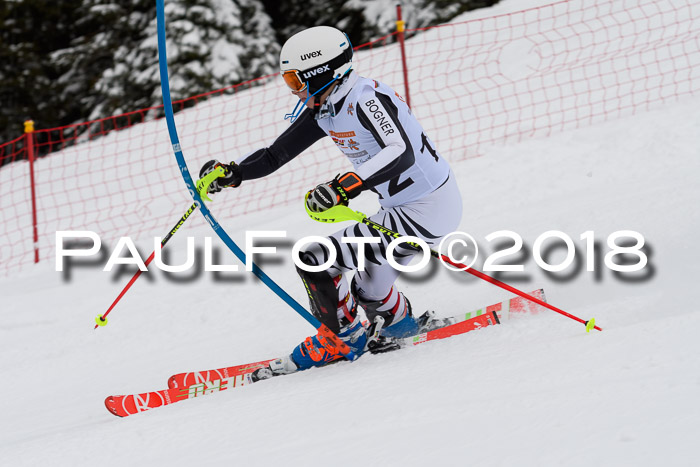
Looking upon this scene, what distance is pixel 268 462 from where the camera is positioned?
249 cm

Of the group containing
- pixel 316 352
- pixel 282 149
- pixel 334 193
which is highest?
pixel 282 149

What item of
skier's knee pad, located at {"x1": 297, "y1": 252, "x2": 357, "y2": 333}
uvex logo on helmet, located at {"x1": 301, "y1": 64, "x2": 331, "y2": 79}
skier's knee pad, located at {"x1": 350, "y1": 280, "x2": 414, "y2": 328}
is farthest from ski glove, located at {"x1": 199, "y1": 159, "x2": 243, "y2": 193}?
skier's knee pad, located at {"x1": 350, "y1": 280, "x2": 414, "y2": 328}

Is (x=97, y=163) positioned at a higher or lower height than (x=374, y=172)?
lower

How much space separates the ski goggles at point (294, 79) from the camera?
3.38 meters

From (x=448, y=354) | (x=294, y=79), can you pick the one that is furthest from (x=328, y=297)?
(x=294, y=79)

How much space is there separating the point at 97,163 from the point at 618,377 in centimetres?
861

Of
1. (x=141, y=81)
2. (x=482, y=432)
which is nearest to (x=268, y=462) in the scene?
(x=482, y=432)

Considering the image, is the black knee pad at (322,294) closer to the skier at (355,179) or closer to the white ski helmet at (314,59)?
the skier at (355,179)

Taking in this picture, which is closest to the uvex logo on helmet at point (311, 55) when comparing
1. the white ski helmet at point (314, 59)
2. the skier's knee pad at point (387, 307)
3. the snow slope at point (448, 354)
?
the white ski helmet at point (314, 59)

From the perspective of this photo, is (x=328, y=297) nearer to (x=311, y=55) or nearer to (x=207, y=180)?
(x=207, y=180)

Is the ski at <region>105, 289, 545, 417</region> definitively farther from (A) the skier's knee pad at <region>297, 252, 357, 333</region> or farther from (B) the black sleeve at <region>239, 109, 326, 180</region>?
(B) the black sleeve at <region>239, 109, 326, 180</region>

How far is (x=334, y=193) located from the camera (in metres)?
3.20

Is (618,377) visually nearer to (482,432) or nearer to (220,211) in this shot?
(482,432)

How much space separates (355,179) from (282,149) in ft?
2.50
